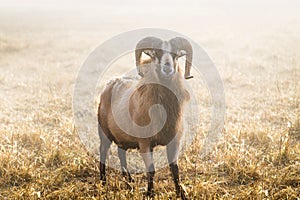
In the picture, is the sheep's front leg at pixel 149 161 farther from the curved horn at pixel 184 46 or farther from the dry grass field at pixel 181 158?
the curved horn at pixel 184 46

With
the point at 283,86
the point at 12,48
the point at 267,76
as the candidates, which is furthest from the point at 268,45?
the point at 12,48

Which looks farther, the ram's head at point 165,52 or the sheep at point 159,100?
the sheep at point 159,100

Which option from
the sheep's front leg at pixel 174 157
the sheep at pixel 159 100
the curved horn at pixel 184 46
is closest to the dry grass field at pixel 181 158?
the sheep's front leg at pixel 174 157

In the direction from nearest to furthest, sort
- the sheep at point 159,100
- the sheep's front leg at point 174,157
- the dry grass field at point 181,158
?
the sheep at point 159,100
the sheep's front leg at point 174,157
the dry grass field at point 181,158

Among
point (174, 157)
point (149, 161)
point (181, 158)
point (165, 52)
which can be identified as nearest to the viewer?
point (165, 52)

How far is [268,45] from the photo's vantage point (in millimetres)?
17375

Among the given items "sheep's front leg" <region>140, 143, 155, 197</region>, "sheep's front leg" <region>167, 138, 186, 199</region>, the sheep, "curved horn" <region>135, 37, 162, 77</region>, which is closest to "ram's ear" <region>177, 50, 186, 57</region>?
the sheep

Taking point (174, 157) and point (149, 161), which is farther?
point (174, 157)

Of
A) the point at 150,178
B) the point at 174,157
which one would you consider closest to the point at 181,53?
the point at 174,157

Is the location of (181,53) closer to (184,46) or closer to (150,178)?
(184,46)

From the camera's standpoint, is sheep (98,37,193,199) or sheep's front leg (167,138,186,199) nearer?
sheep (98,37,193,199)

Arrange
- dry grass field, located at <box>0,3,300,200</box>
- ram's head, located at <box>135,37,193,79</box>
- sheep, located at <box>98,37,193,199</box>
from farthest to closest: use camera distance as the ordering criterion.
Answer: dry grass field, located at <box>0,3,300,200</box>, sheep, located at <box>98,37,193,199</box>, ram's head, located at <box>135,37,193,79</box>

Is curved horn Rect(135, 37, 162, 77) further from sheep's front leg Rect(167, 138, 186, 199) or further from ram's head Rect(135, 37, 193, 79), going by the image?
sheep's front leg Rect(167, 138, 186, 199)

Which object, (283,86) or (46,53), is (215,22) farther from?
(283,86)
